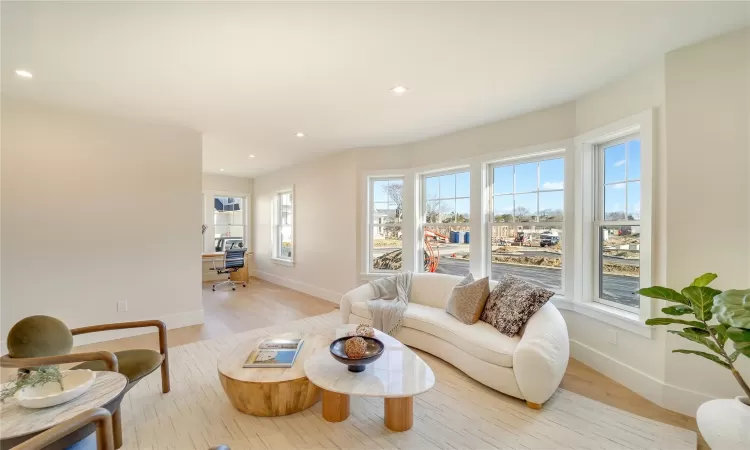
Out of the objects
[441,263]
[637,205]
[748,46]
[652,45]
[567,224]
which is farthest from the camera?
[441,263]

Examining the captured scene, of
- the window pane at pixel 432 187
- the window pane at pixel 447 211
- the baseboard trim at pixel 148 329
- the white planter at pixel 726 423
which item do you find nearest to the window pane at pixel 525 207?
the window pane at pixel 447 211

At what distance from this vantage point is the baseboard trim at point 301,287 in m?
5.37

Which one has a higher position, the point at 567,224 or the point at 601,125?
the point at 601,125

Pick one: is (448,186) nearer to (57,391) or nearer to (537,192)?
(537,192)

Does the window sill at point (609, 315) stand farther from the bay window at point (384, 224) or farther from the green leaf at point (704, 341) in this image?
the bay window at point (384, 224)

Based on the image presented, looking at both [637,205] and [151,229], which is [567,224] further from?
[151,229]

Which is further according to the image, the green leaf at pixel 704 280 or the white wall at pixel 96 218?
the white wall at pixel 96 218

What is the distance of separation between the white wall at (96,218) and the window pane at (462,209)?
346cm

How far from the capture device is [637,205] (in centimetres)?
266

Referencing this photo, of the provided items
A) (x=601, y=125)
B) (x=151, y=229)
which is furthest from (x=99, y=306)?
(x=601, y=125)

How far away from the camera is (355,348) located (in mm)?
1983

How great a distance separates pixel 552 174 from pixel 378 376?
9.25 ft

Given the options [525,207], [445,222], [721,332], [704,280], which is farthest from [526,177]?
[721,332]

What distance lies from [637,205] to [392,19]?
8.16 ft
